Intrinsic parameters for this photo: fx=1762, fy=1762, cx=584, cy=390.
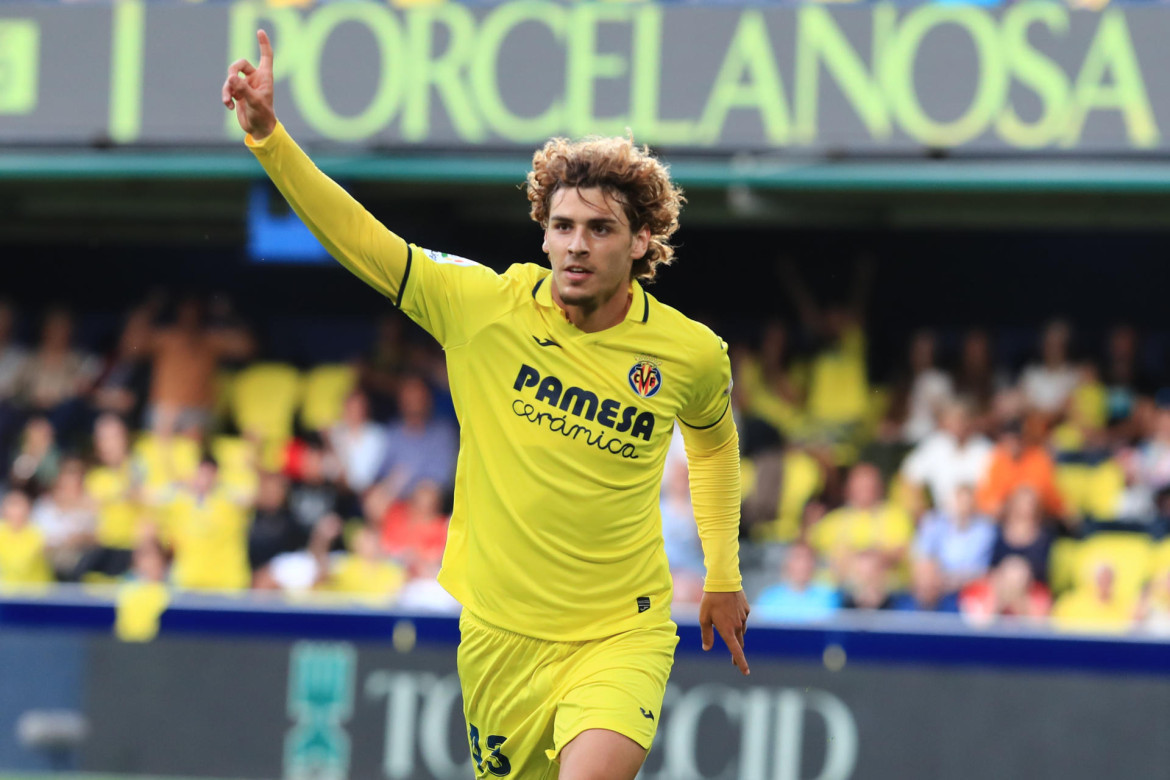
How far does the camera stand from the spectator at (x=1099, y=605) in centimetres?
1009

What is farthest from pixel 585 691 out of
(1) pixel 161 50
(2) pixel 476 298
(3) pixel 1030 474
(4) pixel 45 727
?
(1) pixel 161 50

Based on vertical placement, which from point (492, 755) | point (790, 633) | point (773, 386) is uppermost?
point (773, 386)

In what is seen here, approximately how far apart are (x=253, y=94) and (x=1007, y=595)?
6978 mm

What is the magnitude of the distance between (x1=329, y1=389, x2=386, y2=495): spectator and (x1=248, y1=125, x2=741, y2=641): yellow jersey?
7267mm

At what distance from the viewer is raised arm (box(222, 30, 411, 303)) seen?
14.2 ft

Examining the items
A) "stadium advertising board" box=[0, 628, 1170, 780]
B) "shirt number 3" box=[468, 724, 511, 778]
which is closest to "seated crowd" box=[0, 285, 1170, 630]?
"stadium advertising board" box=[0, 628, 1170, 780]

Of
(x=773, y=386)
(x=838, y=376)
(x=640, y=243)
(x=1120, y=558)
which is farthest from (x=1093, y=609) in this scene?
(x=640, y=243)

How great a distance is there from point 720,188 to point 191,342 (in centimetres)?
423

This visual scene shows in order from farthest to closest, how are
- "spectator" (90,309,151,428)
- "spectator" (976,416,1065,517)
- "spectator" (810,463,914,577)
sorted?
"spectator" (90,309,151,428)
"spectator" (976,416,1065,517)
"spectator" (810,463,914,577)

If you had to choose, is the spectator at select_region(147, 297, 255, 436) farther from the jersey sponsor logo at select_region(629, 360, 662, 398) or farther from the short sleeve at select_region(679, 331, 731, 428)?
the jersey sponsor logo at select_region(629, 360, 662, 398)

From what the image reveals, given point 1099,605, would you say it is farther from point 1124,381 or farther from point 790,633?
point 1124,381

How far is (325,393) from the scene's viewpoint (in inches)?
523

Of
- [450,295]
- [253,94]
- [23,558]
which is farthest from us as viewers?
[23,558]

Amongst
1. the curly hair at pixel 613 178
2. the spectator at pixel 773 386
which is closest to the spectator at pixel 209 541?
the spectator at pixel 773 386
